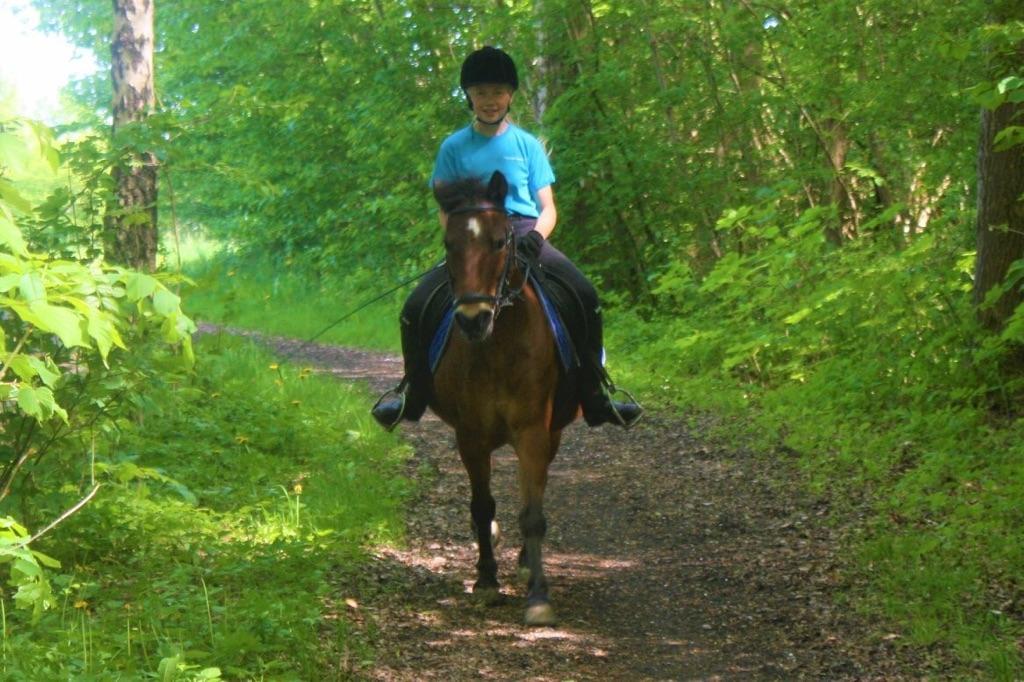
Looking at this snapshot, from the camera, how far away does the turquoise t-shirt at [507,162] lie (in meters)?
6.48

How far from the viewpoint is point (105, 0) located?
2945 centimetres

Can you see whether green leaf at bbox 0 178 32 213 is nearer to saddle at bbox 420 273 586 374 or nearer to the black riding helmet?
saddle at bbox 420 273 586 374

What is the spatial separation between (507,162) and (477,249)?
3.03 ft

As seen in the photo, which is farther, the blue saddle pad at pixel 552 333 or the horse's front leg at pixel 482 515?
the horse's front leg at pixel 482 515

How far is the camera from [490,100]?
21.3 feet

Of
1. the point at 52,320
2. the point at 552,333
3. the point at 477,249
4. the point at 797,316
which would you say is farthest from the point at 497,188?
the point at 797,316

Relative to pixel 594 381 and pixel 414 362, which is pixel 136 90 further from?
pixel 594 381

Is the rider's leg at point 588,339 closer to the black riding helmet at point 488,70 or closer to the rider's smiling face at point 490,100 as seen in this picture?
the rider's smiling face at point 490,100

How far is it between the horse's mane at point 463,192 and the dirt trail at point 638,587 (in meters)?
2.16

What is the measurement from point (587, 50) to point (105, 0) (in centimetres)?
1790

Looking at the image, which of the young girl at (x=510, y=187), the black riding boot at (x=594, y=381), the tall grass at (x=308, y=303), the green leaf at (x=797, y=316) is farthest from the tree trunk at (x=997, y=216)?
the tall grass at (x=308, y=303)

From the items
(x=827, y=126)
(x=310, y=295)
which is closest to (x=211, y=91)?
(x=310, y=295)

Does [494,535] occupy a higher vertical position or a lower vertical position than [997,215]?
lower

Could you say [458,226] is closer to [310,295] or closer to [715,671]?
[715,671]
